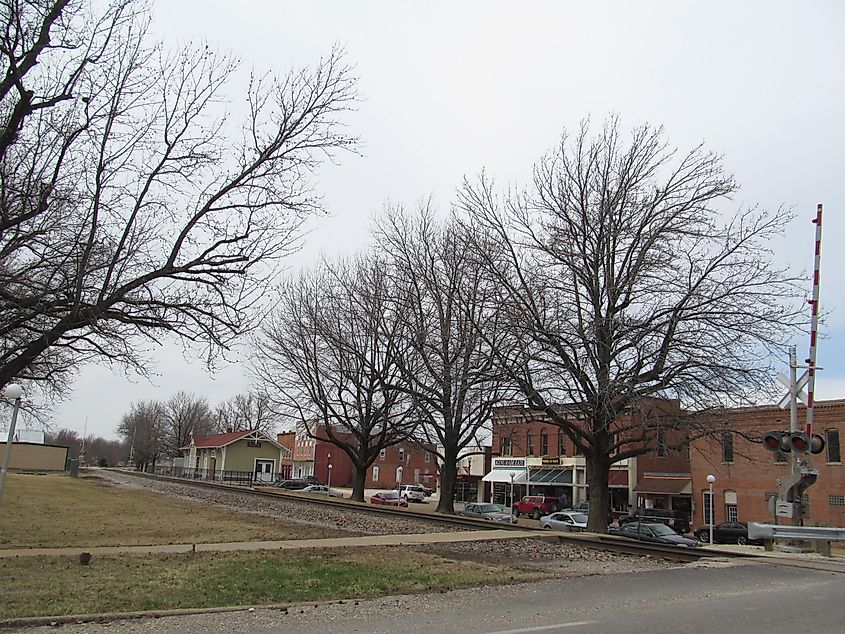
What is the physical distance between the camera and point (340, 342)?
38500 millimetres

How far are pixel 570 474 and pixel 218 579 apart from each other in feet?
170

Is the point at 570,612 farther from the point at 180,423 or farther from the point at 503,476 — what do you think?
the point at 180,423

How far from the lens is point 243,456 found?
257 feet

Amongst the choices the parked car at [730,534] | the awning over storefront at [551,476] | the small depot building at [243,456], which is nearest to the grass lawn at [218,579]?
the parked car at [730,534]

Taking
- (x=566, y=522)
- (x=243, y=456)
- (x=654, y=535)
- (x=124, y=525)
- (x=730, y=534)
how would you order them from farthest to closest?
(x=243, y=456)
(x=730, y=534)
(x=566, y=522)
(x=654, y=535)
(x=124, y=525)

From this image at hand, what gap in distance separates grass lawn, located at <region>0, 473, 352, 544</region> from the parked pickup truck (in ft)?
93.3

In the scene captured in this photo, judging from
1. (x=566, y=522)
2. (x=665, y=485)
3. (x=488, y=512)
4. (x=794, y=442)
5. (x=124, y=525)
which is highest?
(x=794, y=442)

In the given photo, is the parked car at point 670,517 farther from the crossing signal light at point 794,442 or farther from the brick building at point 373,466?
the brick building at point 373,466

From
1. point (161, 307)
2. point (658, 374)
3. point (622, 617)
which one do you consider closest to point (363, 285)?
point (658, 374)

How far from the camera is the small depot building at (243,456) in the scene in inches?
3036

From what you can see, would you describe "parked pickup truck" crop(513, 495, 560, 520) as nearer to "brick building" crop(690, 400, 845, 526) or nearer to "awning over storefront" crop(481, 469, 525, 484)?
"awning over storefront" crop(481, 469, 525, 484)

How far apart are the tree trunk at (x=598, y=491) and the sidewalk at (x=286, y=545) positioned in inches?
201

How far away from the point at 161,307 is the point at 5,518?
1277cm

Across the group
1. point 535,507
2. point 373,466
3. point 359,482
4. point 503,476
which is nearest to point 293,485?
point 503,476
